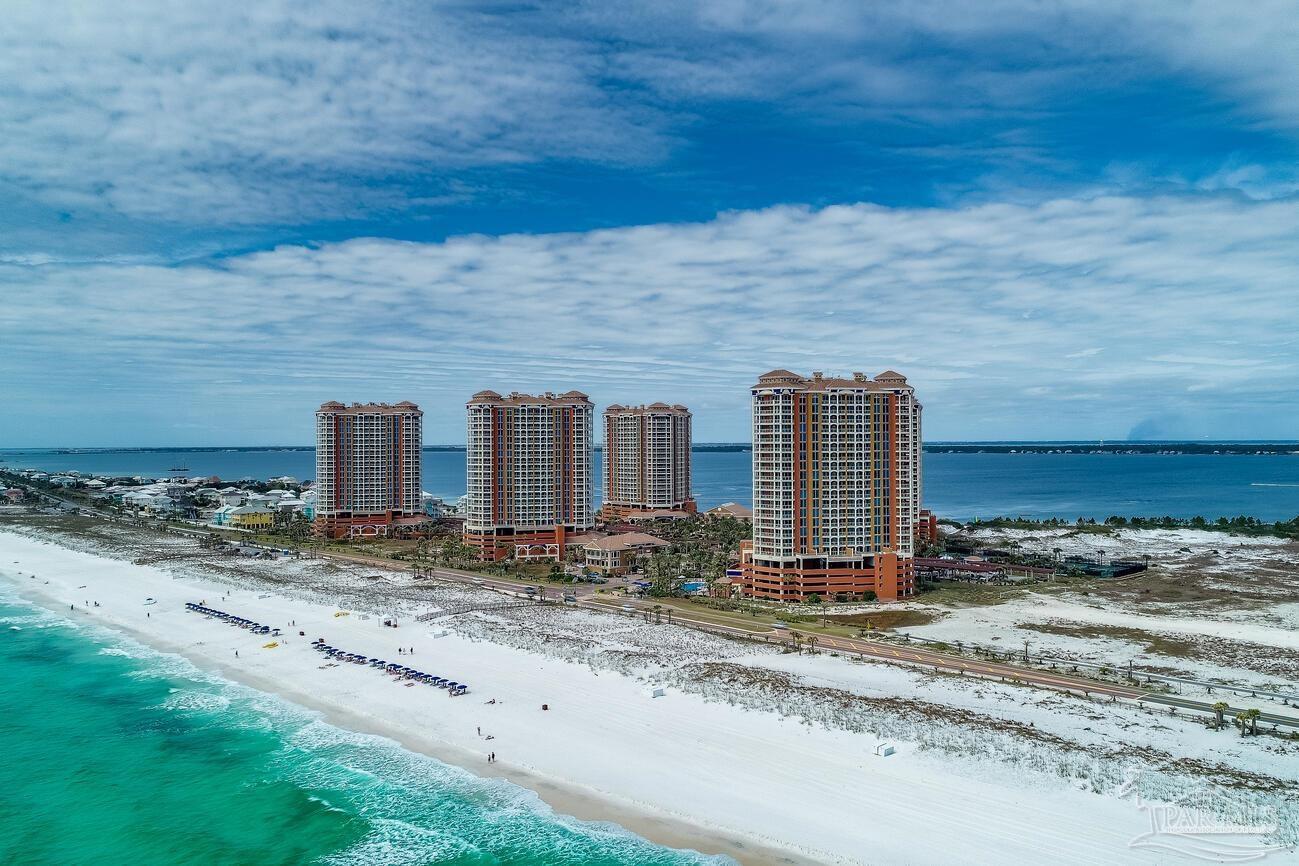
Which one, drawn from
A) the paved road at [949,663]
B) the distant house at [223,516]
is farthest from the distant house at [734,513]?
the distant house at [223,516]

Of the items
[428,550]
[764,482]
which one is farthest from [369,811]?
[428,550]

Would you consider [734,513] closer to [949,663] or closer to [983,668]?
[949,663]

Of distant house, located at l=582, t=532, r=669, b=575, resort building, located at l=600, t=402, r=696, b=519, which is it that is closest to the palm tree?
distant house, located at l=582, t=532, r=669, b=575

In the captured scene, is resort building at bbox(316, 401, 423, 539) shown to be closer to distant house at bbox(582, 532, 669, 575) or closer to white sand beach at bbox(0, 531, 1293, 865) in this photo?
A: distant house at bbox(582, 532, 669, 575)

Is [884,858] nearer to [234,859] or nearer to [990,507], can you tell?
[234,859]

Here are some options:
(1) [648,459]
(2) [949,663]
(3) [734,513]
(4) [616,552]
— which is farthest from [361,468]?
(2) [949,663]

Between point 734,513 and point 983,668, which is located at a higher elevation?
point 734,513
